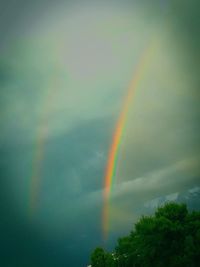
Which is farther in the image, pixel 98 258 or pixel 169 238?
pixel 98 258

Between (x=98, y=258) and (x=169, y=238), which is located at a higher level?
(x=98, y=258)

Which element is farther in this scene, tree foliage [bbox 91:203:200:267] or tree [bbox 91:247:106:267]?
tree [bbox 91:247:106:267]

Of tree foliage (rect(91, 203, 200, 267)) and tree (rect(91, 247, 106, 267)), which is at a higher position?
tree (rect(91, 247, 106, 267))

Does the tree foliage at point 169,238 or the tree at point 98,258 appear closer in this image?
the tree foliage at point 169,238

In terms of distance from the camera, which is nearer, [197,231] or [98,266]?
[197,231]

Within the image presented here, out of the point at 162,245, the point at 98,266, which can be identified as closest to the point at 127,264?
the point at 98,266

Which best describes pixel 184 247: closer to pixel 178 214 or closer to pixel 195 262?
pixel 195 262

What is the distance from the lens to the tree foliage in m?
50.2

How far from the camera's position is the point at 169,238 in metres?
52.2

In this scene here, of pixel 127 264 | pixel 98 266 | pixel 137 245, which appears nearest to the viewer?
pixel 137 245

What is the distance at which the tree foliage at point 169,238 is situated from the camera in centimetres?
5019

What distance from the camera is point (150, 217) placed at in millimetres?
55594

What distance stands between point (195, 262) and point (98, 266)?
2413cm

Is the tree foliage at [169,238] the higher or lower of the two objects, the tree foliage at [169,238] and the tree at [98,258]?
the lower
